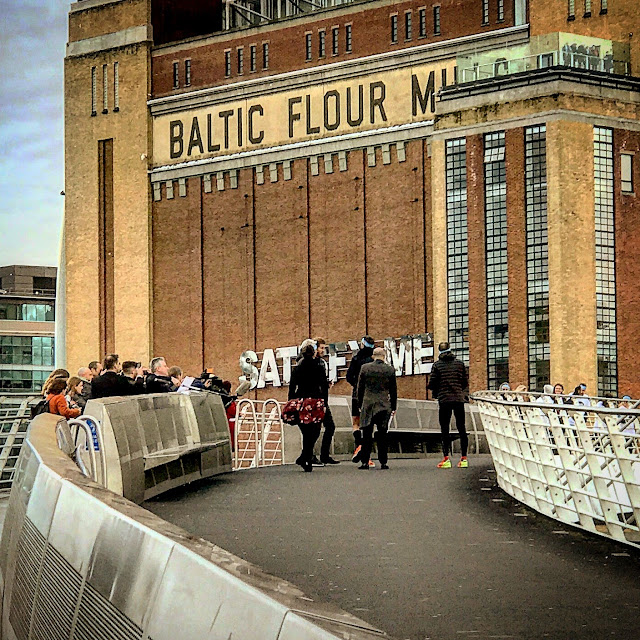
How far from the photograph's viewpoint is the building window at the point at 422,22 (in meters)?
60.2

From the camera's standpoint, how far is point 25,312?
14175 cm

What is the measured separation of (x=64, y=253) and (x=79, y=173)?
4283 millimetres

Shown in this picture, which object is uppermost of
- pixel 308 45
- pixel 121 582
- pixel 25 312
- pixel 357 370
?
pixel 308 45

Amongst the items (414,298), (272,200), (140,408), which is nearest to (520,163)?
(414,298)

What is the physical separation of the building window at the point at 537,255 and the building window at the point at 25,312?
94077 mm

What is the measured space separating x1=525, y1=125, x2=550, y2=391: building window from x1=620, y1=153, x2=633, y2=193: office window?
9.80 feet

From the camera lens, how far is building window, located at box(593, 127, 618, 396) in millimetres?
51219

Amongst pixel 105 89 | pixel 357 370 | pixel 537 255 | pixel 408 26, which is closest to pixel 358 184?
pixel 408 26

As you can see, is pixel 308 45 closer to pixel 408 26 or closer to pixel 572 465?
pixel 408 26

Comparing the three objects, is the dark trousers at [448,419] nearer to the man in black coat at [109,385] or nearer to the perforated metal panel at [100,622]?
the man in black coat at [109,385]

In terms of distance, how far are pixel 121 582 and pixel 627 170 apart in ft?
160

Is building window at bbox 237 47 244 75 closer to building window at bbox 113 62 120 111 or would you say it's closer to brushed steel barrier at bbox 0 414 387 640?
building window at bbox 113 62 120 111

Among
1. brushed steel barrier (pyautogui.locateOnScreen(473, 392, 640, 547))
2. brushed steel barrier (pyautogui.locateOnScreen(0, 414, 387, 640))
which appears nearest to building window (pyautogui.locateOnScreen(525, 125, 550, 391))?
brushed steel barrier (pyautogui.locateOnScreen(473, 392, 640, 547))

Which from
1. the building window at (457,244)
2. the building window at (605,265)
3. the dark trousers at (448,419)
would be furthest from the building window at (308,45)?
the dark trousers at (448,419)
